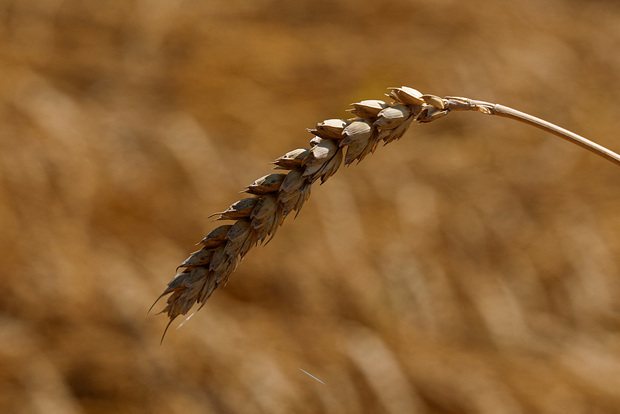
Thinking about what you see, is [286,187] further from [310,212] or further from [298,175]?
[310,212]

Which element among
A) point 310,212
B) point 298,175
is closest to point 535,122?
point 298,175

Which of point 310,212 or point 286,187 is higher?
point 310,212

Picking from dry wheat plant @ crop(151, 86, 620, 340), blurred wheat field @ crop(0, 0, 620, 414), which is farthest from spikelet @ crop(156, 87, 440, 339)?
blurred wheat field @ crop(0, 0, 620, 414)

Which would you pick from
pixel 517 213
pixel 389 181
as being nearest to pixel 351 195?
pixel 389 181

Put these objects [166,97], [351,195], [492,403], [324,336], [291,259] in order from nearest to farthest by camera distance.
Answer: [492,403] < [324,336] < [291,259] < [351,195] < [166,97]

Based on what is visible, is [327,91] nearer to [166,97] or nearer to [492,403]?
[166,97]

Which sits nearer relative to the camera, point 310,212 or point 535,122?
point 535,122

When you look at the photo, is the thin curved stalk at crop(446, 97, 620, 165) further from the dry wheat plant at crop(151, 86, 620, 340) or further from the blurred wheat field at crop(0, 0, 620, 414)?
the blurred wheat field at crop(0, 0, 620, 414)
